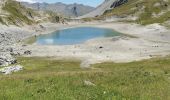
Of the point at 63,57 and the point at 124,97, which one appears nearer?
the point at 124,97

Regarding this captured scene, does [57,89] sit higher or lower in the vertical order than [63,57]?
higher

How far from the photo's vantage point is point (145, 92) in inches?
799

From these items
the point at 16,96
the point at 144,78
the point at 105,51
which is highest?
the point at 16,96

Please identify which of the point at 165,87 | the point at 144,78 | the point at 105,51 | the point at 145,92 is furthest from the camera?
the point at 105,51

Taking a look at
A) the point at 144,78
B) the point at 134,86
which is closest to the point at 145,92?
the point at 134,86

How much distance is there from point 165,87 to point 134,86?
1.82 m

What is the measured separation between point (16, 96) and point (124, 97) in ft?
16.7

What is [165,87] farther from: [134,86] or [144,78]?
[144,78]

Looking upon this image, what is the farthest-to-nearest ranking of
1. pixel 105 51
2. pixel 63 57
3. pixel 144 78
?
pixel 105 51 → pixel 63 57 → pixel 144 78

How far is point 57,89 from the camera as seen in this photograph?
19.8m

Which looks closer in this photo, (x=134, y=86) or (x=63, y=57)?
(x=134, y=86)

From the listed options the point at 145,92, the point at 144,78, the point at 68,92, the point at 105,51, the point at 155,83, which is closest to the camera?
the point at 68,92

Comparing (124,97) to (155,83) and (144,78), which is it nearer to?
(155,83)

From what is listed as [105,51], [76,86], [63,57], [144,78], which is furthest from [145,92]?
[105,51]
